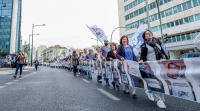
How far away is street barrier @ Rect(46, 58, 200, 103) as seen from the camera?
9.61ft

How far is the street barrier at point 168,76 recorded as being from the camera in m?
2.93

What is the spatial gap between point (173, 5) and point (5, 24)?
177 feet

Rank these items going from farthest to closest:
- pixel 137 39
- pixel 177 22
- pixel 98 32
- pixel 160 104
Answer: pixel 177 22, pixel 98 32, pixel 137 39, pixel 160 104

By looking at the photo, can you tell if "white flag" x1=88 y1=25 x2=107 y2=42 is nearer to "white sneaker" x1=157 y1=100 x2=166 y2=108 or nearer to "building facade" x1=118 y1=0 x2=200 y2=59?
"white sneaker" x1=157 y1=100 x2=166 y2=108

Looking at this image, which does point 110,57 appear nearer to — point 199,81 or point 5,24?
point 199,81

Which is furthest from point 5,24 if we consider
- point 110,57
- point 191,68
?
point 191,68

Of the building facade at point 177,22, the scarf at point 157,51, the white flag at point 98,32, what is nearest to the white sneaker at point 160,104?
the scarf at point 157,51

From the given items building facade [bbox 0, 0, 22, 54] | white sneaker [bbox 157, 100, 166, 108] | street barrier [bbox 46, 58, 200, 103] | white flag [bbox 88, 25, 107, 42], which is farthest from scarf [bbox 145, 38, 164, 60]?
building facade [bbox 0, 0, 22, 54]

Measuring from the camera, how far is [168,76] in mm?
3498

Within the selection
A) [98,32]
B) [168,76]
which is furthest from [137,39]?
[98,32]

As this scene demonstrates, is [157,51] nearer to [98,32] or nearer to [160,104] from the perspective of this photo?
[160,104]

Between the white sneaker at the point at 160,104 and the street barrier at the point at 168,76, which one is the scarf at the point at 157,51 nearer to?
the street barrier at the point at 168,76

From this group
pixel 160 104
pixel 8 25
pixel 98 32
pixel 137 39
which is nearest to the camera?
→ pixel 160 104

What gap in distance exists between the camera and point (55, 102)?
4109mm
